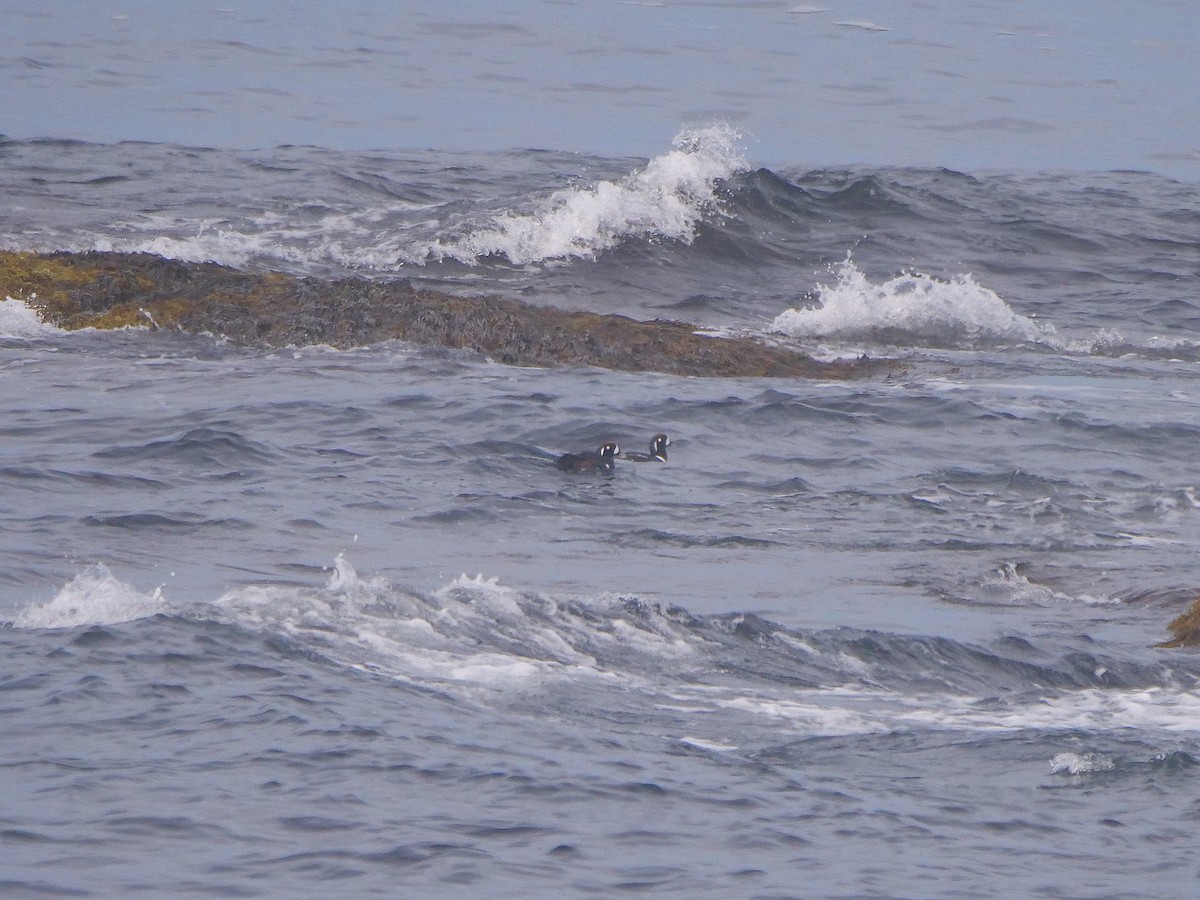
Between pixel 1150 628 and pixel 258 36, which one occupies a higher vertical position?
pixel 258 36

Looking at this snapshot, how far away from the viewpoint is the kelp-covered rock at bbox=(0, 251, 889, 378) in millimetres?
15070

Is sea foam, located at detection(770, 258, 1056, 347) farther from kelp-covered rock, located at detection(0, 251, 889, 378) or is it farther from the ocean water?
kelp-covered rock, located at detection(0, 251, 889, 378)

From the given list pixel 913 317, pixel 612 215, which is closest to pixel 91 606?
pixel 913 317

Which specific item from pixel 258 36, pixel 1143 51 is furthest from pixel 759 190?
pixel 1143 51

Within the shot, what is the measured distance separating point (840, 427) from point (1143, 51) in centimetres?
4786

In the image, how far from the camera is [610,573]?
963cm

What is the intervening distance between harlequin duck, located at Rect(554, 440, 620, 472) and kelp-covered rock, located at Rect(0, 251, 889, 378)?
3000 mm

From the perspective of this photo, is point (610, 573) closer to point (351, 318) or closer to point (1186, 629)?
point (1186, 629)

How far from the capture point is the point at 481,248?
1917 cm

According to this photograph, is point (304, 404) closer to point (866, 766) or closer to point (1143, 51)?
point (866, 766)

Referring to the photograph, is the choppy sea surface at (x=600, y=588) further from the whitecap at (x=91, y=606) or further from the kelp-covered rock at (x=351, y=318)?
the kelp-covered rock at (x=351, y=318)

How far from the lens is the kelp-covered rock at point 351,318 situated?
15070 millimetres

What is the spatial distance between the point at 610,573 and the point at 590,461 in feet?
7.80

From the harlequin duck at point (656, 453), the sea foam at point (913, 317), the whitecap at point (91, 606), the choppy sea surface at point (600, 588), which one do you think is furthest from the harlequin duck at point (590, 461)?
the sea foam at point (913, 317)
